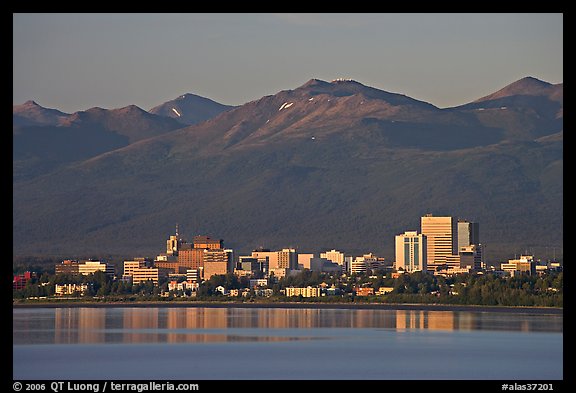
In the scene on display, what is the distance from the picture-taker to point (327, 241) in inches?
6324

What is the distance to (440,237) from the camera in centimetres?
15112

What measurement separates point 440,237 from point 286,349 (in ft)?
366

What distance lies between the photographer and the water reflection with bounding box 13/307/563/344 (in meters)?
47.2

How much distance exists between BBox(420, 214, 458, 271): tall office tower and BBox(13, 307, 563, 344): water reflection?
233 feet

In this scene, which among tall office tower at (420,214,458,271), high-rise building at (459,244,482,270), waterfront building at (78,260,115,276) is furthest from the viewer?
tall office tower at (420,214,458,271)

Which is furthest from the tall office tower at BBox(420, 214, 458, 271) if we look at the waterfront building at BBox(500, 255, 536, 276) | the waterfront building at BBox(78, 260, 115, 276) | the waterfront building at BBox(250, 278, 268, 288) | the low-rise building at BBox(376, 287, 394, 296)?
the low-rise building at BBox(376, 287, 394, 296)

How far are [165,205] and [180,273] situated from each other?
3547 cm

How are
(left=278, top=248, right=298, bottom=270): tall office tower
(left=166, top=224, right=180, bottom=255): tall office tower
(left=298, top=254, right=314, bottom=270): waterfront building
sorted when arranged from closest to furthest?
(left=278, top=248, right=298, bottom=270): tall office tower → (left=298, top=254, right=314, bottom=270): waterfront building → (left=166, top=224, right=180, bottom=255): tall office tower

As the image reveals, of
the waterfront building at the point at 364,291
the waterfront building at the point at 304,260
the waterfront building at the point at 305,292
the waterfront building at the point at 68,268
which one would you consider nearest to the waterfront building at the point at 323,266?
the waterfront building at the point at 304,260

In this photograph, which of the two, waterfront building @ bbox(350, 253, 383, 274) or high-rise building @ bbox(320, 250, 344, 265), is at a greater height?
high-rise building @ bbox(320, 250, 344, 265)

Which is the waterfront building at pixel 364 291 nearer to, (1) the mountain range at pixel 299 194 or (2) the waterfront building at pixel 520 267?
(2) the waterfront building at pixel 520 267

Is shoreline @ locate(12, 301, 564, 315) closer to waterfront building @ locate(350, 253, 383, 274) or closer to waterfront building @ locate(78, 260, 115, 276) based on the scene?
waterfront building @ locate(78, 260, 115, 276)
